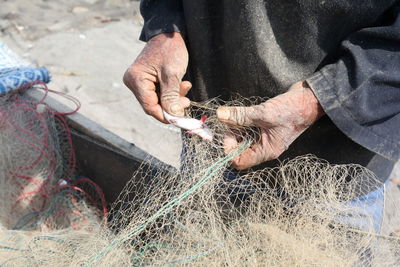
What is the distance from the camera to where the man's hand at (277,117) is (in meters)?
1.24

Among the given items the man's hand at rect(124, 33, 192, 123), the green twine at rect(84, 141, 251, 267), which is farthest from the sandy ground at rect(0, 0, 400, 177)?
the green twine at rect(84, 141, 251, 267)

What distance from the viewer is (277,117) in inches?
48.9

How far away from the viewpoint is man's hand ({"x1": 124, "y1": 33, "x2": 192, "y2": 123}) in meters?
1.44

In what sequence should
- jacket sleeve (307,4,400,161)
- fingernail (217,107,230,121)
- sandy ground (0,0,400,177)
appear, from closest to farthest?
jacket sleeve (307,4,400,161) < fingernail (217,107,230,121) < sandy ground (0,0,400,177)

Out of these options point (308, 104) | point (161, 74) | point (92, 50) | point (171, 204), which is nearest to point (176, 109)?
point (161, 74)

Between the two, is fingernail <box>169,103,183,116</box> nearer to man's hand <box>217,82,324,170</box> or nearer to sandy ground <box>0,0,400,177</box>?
man's hand <box>217,82,324,170</box>

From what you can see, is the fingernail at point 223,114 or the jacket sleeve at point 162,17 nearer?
the fingernail at point 223,114

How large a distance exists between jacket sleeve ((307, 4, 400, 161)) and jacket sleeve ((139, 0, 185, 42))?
0.57m

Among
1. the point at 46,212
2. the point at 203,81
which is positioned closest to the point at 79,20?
the point at 46,212

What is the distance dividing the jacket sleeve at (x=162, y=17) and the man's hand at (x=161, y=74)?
25 millimetres

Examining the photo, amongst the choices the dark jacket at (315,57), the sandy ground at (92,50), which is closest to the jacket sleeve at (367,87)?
the dark jacket at (315,57)

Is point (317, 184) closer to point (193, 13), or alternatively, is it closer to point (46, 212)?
point (193, 13)

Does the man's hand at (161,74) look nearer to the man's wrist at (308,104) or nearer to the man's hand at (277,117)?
the man's hand at (277,117)

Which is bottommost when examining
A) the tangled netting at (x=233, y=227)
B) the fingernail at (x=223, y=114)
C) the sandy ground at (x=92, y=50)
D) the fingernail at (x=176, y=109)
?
the sandy ground at (x=92, y=50)
